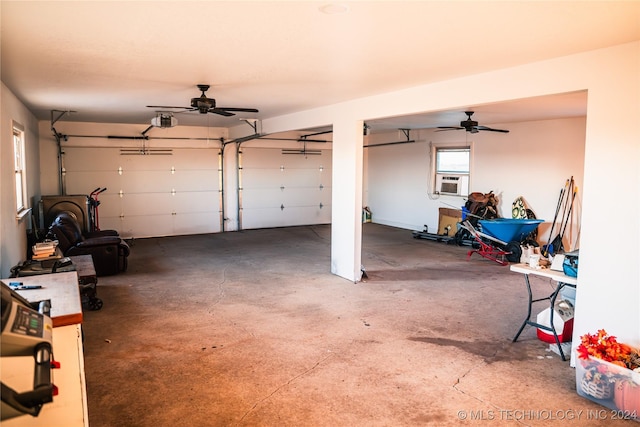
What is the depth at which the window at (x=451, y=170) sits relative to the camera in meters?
9.34

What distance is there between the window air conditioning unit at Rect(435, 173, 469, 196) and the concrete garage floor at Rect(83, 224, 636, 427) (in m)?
3.06

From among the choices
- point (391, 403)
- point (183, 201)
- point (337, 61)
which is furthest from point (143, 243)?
point (391, 403)

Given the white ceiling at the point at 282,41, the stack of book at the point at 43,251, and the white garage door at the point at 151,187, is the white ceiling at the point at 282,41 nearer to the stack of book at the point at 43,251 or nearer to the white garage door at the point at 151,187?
the stack of book at the point at 43,251

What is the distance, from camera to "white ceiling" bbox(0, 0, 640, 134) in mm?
2426

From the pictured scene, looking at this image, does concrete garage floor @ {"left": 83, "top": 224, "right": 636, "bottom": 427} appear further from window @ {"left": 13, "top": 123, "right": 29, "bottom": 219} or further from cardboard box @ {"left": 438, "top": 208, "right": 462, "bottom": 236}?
cardboard box @ {"left": 438, "top": 208, "right": 462, "bottom": 236}

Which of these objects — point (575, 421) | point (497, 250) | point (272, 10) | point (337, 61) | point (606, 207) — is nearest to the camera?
point (272, 10)

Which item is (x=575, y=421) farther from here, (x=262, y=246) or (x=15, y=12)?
(x=262, y=246)

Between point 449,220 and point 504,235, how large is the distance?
2.00 meters

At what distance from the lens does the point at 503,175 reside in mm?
8531

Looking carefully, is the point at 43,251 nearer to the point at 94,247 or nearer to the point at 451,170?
the point at 94,247

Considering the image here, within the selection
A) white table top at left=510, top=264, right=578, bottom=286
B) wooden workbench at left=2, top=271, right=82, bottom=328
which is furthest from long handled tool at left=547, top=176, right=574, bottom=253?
wooden workbench at left=2, top=271, right=82, bottom=328

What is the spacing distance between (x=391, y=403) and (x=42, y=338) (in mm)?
2152

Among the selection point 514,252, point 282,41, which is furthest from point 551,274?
point 514,252

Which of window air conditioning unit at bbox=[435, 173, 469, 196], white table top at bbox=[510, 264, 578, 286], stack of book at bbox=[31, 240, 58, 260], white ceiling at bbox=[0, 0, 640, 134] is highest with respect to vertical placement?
white ceiling at bbox=[0, 0, 640, 134]
